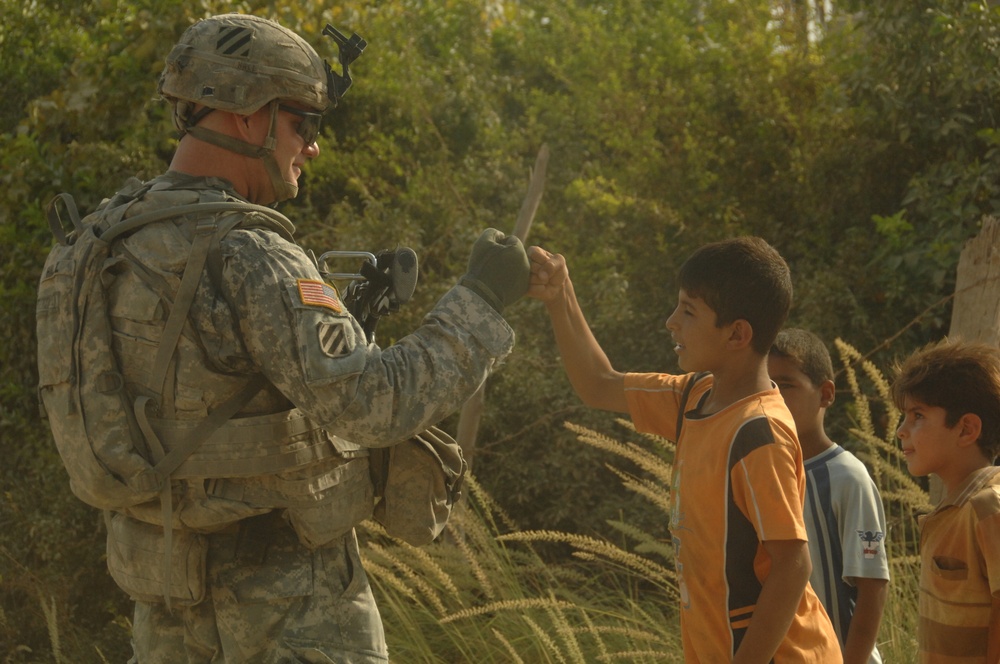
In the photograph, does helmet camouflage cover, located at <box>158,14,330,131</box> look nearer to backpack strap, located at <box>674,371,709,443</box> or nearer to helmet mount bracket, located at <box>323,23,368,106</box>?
helmet mount bracket, located at <box>323,23,368,106</box>

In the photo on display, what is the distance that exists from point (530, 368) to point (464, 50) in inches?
150

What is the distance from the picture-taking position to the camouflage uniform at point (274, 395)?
2.46 m

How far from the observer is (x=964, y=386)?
2.86 meters

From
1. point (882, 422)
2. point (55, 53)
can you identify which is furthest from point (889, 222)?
point (55, 53)

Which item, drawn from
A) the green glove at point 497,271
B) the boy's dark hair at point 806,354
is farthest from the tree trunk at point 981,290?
the green glove at point 497,271

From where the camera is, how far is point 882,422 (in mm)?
6336

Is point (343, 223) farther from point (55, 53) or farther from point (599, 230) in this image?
point (55, 53)

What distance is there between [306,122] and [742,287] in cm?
113

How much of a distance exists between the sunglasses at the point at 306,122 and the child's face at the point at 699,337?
0.99 metres

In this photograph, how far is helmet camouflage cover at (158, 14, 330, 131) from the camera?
269 cm

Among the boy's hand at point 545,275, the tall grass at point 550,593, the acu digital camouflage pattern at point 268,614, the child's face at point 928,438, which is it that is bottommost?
the tall grass at point 550,593

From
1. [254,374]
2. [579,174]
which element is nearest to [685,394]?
[254,374]

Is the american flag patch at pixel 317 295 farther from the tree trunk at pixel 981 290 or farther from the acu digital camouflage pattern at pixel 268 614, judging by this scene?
the tree trunk at pixel 981 290

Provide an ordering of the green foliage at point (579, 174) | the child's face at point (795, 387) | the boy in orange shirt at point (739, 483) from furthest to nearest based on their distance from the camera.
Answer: the green foliage at point (579, 174)
the child's face at point (795, 387)
the boy in orange shirt at point (739, 483)
